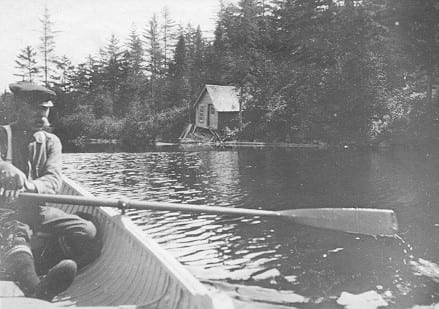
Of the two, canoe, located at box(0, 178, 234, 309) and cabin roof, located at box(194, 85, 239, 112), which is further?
cabin roof, located at box(194, 85, 239, 112)

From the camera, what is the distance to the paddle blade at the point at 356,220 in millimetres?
6004

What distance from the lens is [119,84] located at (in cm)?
7031

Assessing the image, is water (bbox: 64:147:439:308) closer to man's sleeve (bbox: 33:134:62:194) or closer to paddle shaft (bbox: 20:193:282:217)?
paddle shaft (bbox: 20:193:282:217)

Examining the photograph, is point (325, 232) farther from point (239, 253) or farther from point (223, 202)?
point (223, 202)

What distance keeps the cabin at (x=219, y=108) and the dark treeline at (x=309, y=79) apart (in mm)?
2104

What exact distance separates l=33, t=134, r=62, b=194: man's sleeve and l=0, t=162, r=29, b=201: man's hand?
37 centimetres

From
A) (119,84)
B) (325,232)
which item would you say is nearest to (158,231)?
(325,232)

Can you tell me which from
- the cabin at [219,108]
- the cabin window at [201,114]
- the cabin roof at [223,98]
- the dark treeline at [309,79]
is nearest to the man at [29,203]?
the dark treeline at [309,79]

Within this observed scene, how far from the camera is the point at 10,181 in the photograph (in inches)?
176

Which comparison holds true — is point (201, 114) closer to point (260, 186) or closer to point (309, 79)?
point (309, 79)

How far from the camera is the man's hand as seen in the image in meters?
4.46

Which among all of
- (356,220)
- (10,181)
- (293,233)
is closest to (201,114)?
(293,233)

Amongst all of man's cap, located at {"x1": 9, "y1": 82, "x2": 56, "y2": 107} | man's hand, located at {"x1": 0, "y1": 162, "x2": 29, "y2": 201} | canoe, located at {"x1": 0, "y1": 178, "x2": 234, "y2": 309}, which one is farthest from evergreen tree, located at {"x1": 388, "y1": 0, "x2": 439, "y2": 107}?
man's hand, located at {"x1": 0, "y1": 162, "x2": 29, "y2": 201}

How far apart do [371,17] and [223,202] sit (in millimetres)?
25740
